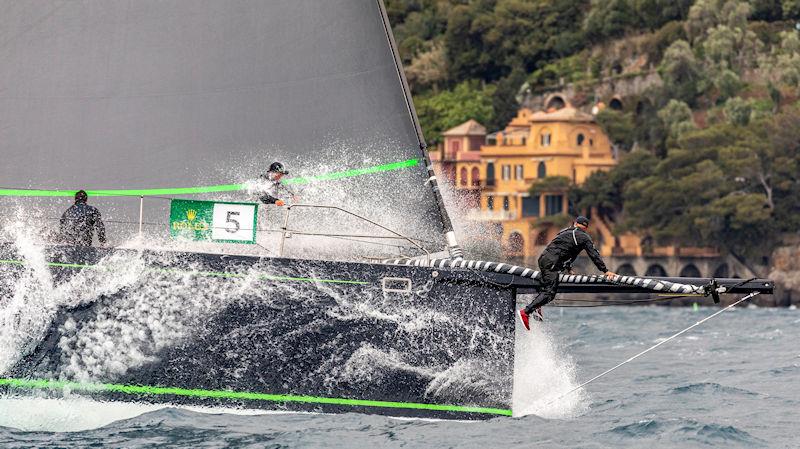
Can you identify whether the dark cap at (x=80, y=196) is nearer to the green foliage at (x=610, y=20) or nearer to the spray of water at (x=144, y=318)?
the spray of water at (x=144, y=318)

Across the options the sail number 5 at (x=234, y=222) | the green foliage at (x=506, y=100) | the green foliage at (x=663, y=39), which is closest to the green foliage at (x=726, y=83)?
the green foliage at (x=663, y=39)

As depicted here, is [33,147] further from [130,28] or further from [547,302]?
[547,302]

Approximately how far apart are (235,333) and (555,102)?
9816cm

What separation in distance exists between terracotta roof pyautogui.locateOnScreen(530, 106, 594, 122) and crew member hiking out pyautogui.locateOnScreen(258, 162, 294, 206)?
277ft

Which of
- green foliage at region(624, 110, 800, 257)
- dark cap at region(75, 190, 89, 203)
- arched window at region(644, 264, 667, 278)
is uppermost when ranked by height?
green foliage at region(624, 110, 800, 257)

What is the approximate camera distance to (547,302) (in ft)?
52.0

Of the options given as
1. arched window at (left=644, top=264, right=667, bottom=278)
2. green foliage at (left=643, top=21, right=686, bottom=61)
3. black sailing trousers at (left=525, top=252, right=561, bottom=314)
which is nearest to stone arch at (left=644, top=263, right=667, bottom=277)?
arched window at (left=644, top=264, right=667, bottom=278)

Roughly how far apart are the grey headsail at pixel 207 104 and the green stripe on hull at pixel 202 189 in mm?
14

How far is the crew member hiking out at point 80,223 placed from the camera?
15.9 meters

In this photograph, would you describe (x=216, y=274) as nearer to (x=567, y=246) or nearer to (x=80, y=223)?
(x=80, y=223)

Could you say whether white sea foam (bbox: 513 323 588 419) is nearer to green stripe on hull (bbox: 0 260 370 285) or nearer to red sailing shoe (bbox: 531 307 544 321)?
red sailing shoe (bbox: 531 307 544 321)

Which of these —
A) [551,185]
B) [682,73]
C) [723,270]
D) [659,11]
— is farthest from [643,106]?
[723,270]

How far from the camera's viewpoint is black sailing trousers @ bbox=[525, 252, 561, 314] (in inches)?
619

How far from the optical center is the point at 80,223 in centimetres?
1591
